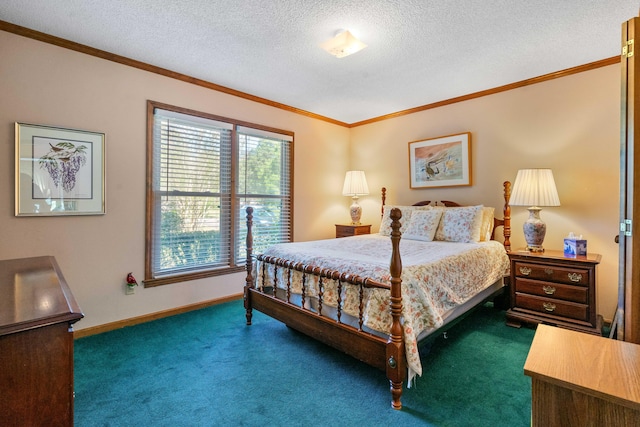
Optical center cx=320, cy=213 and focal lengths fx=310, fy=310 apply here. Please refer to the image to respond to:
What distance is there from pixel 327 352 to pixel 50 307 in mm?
1806

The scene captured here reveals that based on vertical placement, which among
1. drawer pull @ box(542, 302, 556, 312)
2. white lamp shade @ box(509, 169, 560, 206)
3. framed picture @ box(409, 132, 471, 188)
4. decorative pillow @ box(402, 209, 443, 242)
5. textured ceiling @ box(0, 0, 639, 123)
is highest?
textured ceiling @ box(0, 0, 639, 123)

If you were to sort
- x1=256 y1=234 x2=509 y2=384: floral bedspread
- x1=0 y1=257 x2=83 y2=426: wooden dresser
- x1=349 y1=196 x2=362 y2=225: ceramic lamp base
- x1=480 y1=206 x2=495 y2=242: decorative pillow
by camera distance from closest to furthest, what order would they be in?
1. x1=0 y1=257 x2=83 y2=426: wooden dresser
2. x1=256 y1=234 x2=509 y2=384: floral bedspread
3. x1=480 y1=206 x2=495 y2=242: decorative pillow
4. x1=349 y1=196 x2=362 y2=225: ceramic lamp base

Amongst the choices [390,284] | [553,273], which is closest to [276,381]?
[390,284]

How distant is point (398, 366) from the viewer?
66.8 inches

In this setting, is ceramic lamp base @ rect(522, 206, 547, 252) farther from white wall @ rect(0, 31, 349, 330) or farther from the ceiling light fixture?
white wall @ rect(0, 31, 349, 330)

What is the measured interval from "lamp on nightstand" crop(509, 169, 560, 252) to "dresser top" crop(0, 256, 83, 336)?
3.32 m

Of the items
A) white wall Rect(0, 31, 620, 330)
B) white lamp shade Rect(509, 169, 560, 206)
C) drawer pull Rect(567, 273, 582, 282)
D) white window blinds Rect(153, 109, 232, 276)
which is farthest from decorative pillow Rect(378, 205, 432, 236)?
white window blinds Rect(153, 109, 232, 276)

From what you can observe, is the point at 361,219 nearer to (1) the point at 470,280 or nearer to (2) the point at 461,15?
(1) the point at 470,280

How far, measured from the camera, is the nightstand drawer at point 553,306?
8.30 ft

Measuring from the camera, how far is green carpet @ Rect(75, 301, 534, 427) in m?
1.64

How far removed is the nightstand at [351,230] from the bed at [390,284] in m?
1.02

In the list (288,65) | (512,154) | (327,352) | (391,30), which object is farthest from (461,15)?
(327,352)

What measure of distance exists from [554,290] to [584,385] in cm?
217

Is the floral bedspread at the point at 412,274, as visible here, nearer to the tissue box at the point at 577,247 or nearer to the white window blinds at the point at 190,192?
the tissue box at the point at 577,247
